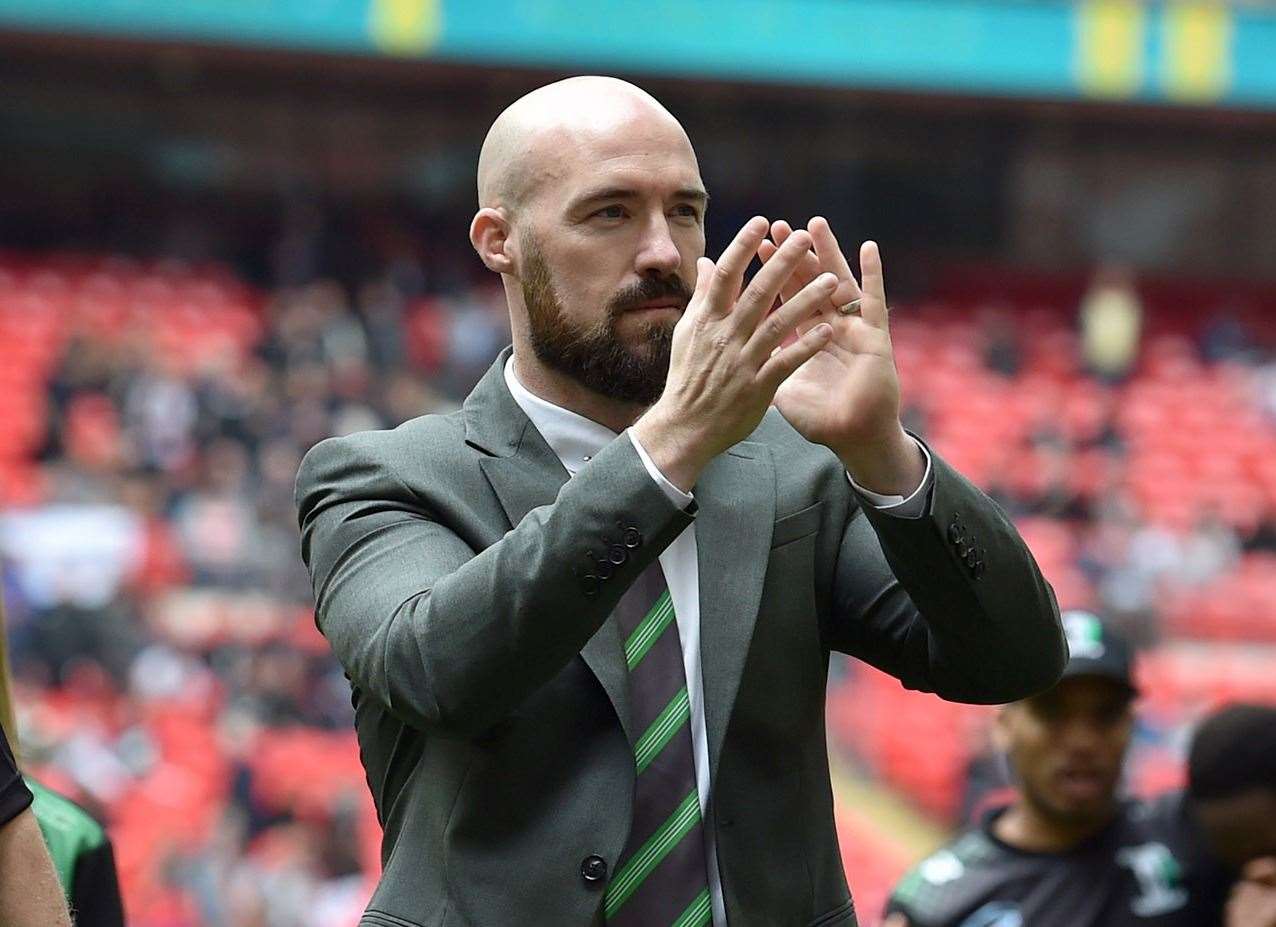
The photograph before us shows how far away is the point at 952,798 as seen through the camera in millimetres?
10812

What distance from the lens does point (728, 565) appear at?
2.14 metres

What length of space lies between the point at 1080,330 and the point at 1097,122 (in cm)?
183

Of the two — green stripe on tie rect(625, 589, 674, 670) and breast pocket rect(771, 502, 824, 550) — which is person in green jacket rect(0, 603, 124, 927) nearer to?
green stripe on tie rect(625, 589, 674, 670)

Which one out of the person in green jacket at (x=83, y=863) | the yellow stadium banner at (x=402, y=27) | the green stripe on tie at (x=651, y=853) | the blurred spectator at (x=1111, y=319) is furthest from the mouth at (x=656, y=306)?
the blurred spectator at (x=1111, y=319)

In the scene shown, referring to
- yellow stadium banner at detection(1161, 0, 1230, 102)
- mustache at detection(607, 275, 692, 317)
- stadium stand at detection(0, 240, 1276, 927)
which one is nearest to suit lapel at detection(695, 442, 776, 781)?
mustache at detection(607, 275, 692, 317)

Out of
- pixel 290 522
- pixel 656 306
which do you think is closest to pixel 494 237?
pixel 656 306

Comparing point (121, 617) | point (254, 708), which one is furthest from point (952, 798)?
point (121, 617)

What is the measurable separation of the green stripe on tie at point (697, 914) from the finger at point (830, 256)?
622 millimetres

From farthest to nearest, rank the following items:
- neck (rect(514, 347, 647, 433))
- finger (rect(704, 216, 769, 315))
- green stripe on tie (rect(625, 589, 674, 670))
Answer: neck (rect(514, 347, 647, 433))
green stripe on tie (rect(625, 589, 674, 670))
finger (rect(704, 216, 769, 315))

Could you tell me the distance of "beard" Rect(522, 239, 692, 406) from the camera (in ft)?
7.00

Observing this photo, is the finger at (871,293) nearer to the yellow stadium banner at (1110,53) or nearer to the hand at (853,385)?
the hand at (853,385)

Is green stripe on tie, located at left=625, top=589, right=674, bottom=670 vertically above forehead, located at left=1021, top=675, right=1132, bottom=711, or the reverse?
forehead, located at left=1021, top=675, right=1132, bottom=711

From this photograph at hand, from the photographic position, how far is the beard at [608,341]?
2.13m

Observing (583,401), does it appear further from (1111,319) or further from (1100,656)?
(1111,319)
